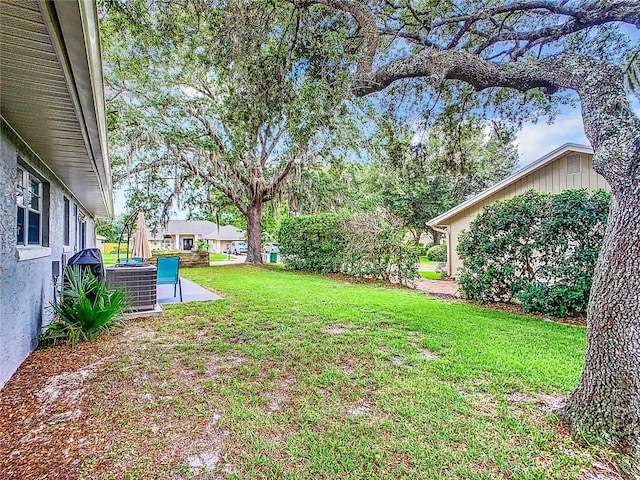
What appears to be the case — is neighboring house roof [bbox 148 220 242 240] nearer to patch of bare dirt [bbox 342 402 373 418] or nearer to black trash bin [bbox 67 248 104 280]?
black trash bin [bbox 67 248 104 280]

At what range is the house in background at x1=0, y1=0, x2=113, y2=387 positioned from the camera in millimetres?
1623

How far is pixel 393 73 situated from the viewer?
142 inches

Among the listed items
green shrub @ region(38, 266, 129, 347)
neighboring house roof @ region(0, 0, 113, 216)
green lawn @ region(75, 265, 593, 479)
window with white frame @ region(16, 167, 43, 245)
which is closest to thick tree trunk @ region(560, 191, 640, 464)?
green lawn @ region(75, 265, 593, 479)

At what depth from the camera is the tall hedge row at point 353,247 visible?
9820 mm

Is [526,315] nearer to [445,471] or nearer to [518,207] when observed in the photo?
[518,207]

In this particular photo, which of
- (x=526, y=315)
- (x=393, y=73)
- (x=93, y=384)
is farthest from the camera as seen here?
(x=526, y=315)

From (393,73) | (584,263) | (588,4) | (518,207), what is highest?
(588,4)

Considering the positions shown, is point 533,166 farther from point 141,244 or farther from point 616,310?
point 141,244

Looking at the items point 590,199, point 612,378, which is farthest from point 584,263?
point 612,378

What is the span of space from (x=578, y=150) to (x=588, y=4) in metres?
4.49

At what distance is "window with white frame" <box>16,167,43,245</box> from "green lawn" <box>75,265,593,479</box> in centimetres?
166

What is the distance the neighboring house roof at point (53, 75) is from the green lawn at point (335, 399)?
2.40 meters

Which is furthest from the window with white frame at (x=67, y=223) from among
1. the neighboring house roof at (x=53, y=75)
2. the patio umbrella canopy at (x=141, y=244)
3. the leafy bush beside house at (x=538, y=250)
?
the leafy bush beside house at (x=538, y=250)

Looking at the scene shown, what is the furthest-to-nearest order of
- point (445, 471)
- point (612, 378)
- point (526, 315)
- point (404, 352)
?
point (526, 315) → point (404, 352) → point (612, 378) → point (445, 471)
